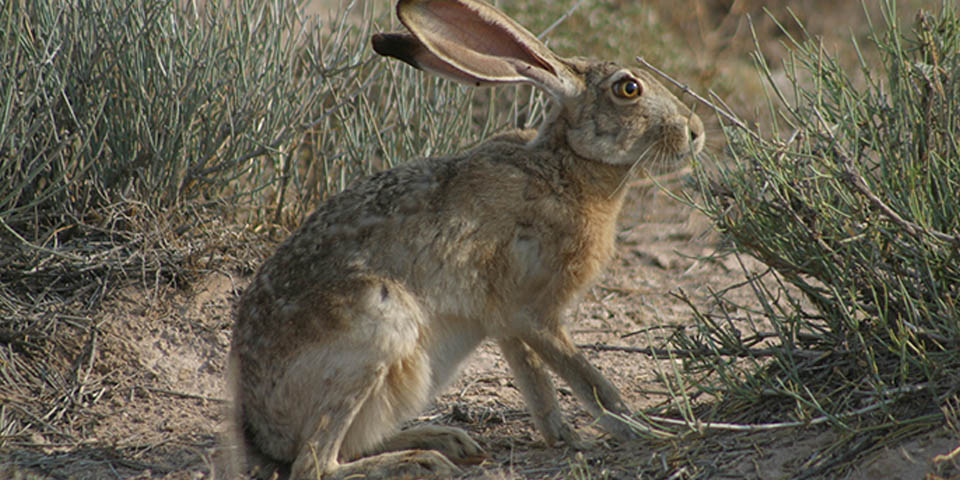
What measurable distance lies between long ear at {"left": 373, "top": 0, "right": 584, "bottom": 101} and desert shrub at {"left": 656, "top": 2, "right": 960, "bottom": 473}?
2.58ft

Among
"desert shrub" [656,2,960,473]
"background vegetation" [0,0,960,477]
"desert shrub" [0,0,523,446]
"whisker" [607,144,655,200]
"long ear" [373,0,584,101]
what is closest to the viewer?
"desert shrub" [656,2,960,473]

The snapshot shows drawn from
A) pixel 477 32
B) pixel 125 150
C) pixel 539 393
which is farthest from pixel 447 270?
pixel 125 150

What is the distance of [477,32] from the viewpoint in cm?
405

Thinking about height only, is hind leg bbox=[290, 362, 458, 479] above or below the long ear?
below

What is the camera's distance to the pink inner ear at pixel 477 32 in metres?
3.96

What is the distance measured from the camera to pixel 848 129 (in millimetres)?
3914

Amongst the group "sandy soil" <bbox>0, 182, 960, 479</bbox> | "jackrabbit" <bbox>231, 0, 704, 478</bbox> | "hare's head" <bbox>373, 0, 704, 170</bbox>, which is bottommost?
"sandy soil" <bbox>0, 182, 960, 479</bbox>

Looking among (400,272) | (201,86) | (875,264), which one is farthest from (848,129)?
(201,86)

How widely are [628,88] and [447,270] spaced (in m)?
1.01

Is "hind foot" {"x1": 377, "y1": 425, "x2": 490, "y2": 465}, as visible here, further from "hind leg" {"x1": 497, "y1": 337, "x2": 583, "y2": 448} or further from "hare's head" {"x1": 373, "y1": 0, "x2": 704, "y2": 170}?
"hare's head" {"x1": 373, "y1": 0, "x2": 704, "y2": 170}

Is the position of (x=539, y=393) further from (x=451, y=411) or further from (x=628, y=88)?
(x=628, y=88)

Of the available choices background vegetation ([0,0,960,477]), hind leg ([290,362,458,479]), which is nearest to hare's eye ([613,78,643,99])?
background vegetation ([0,0,960,477])

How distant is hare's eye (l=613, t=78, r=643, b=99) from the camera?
414 centimetres

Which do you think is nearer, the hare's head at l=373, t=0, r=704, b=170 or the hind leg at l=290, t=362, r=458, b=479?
the hind leg at l=290, t=362, r=458, b=479
